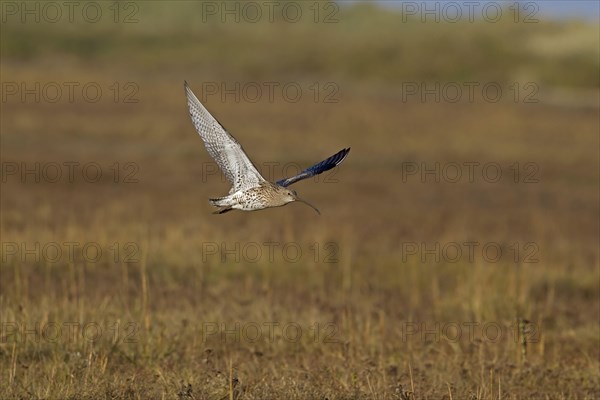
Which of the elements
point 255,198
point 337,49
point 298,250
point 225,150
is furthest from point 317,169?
point 337,49

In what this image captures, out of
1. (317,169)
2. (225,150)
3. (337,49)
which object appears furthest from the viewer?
(337,49)

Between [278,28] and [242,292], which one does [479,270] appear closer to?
[242,292]

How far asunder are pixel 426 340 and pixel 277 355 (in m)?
1.46

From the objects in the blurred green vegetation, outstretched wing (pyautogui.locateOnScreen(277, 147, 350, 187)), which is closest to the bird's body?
outstretched wing (pyautogui.locateOnScreen(277, 147, 350, 187))

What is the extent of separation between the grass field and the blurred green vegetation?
2061 centimetres

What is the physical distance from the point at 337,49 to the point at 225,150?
6297 cm

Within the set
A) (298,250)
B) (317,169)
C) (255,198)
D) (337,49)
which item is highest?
(337,49)

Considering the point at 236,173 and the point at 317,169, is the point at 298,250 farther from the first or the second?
the point at 236,173

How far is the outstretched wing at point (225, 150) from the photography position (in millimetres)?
7234

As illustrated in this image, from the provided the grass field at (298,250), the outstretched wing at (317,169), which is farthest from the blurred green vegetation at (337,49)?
the outstretched wing at (317,169)

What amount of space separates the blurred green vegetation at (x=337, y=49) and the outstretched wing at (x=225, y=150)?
44.9 metres

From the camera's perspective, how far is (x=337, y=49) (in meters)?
69.7

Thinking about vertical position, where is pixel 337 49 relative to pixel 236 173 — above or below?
above

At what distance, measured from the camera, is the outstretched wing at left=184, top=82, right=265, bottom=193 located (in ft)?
23.7
